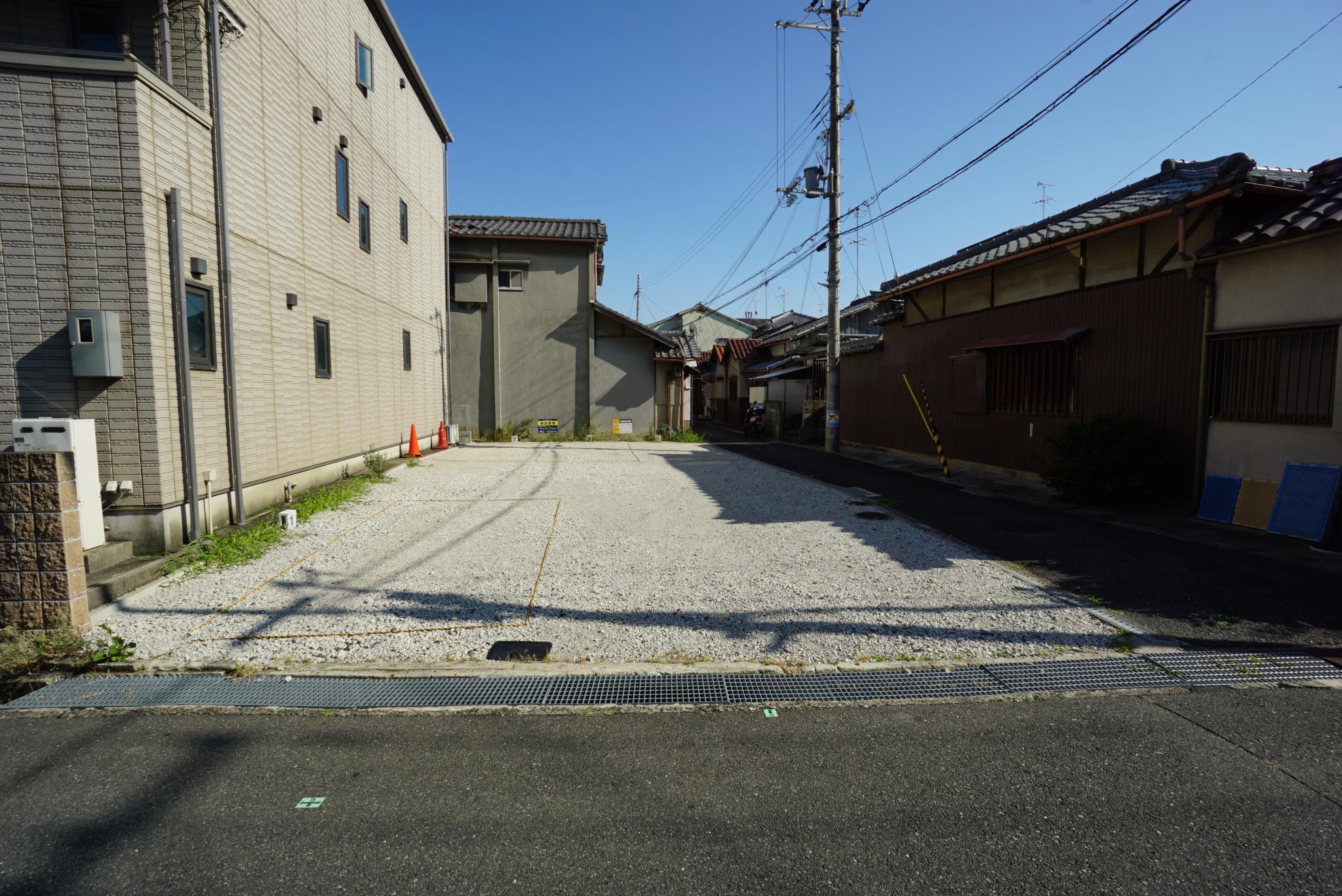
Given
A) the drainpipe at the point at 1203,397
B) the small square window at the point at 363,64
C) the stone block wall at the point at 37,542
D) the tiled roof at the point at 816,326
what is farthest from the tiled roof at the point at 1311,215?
the tiled roof at the point at 816,326

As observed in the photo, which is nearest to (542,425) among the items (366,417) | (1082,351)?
(366,417)

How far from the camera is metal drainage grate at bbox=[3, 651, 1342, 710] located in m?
3.76

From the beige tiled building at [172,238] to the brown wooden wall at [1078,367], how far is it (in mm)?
11897

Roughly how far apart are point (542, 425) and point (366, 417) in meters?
8.74

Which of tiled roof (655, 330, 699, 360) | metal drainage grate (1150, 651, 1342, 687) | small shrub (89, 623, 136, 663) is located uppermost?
tiled roof (655, 330, 699, 360)

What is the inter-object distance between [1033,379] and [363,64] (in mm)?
13595

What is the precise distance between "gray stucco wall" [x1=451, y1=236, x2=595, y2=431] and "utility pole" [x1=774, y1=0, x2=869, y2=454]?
7.29 m

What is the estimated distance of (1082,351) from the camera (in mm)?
11008

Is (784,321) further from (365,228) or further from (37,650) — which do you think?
(37,650)

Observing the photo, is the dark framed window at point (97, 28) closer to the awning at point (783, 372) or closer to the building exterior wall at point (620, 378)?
the building exterior wall at point (620, 378)

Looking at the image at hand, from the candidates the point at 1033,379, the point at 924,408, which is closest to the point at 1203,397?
the point at 1033,379

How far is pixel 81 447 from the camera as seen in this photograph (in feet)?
17.8

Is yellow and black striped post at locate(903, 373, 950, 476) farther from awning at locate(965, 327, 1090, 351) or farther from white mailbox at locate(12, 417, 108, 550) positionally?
white mailbox at locate(12, 417, 108, 550)

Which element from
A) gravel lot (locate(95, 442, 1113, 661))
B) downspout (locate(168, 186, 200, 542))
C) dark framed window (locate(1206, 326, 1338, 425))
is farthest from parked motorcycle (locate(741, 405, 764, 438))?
downspout (locate(168, 186, 200, 542))
